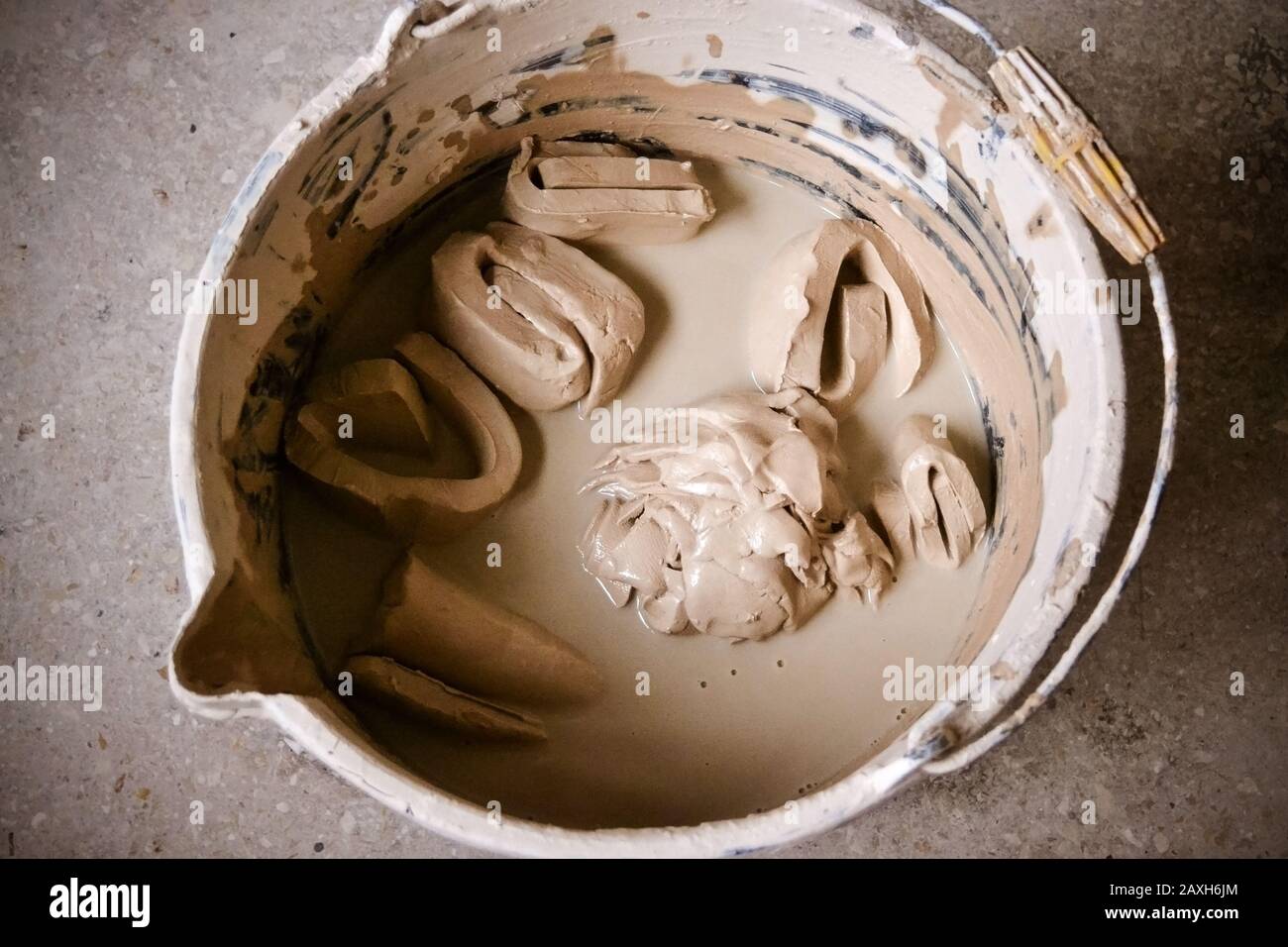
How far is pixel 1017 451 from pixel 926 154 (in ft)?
1.28

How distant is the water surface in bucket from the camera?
127 cm

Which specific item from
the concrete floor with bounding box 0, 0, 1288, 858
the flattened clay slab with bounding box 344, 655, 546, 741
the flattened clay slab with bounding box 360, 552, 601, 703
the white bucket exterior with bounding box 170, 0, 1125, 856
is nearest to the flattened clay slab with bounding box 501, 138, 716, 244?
the white bucket exterior with bounding box 170, 0, 1125, 856

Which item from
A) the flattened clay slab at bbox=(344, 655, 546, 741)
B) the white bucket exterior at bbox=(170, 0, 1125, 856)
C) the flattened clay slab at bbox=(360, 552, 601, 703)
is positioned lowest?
the flattened clay slab at bbox=(344, 655, 546, 741)

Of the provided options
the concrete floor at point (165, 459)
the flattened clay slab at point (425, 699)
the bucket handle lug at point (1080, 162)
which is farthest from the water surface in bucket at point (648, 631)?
the bucket handle lug at point (1080, 162)

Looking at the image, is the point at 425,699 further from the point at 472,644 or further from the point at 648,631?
Result: the point at 648,631

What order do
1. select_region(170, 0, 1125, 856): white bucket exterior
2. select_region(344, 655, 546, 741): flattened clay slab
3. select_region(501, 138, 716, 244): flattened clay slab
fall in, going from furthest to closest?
select_region(501, 138, 716, 244): flattened clay slab, select_region(344, 655, 546, 741): flattened clay slab, select_region(170, 0, 1125, 856): white bucket exterior

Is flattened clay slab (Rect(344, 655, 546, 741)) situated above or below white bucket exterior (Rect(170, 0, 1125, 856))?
below

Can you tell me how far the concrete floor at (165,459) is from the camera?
4.31 feet

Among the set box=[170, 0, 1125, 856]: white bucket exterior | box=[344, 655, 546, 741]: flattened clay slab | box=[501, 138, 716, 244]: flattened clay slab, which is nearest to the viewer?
box=[170, 0, 1125, 856]: white bucket exterior

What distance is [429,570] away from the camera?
48.9 inches

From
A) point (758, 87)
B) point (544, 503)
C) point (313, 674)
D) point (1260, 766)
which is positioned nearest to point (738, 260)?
point (758, 87)

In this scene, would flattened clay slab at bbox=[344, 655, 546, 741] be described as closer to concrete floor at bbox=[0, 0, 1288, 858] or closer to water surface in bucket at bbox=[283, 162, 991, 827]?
water surface in bucket at bbox=[283, 162, 991, 827]

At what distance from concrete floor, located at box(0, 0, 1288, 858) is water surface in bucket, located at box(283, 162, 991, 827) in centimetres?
14
